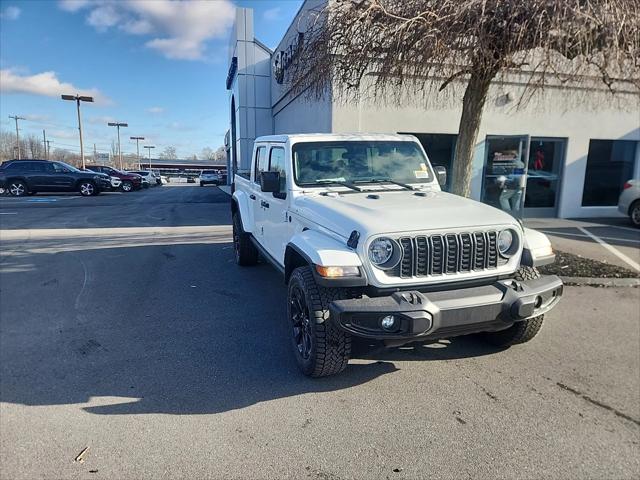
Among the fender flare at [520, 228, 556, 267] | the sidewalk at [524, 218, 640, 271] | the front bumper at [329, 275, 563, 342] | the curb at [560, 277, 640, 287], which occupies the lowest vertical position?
the curb at [560, 277, 640, 287]

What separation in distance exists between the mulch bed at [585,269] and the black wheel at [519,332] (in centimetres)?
275

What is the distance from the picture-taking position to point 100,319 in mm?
4820

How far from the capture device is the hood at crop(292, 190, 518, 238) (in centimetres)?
321

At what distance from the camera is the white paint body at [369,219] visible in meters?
3.12

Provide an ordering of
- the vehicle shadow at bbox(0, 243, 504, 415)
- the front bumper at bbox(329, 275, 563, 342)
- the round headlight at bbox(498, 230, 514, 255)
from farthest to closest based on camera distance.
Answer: the round headlight at bbox(498, 230, 514, 255), the vehicle shadow at bbox(0, 243, 504, 415), the front bumper at bbox(329, 275, 563, 342)

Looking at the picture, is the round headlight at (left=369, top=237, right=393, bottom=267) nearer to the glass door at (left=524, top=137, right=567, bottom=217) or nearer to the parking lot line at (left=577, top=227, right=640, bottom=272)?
the parking lot line at (left=577, top=227, right=640, bottom=272)

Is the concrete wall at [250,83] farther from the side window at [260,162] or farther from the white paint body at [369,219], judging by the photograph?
the white paint body at [369,219]

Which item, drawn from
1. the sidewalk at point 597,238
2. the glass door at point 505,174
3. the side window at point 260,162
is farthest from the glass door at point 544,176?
the side window at point 260,162

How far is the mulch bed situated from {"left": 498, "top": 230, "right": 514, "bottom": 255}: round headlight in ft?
10.6

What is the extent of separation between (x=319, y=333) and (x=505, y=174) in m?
10.3

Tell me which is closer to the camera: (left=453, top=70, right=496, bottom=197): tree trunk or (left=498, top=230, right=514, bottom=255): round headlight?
(left=498, top=230, right=514, bottom=255): round headlight

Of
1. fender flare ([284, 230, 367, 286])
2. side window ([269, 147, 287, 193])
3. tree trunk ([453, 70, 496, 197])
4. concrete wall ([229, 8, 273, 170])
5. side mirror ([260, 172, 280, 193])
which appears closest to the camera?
fender flare ([284, 230, 367, 286])

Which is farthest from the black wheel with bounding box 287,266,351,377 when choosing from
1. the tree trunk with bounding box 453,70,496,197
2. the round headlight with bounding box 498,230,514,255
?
the tree trunk with bounding box 453,70,496,197

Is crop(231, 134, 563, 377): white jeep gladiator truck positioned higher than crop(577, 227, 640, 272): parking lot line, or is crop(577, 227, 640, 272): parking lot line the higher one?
crop(231, 134, 563, 377): white jeep gladiator truck
